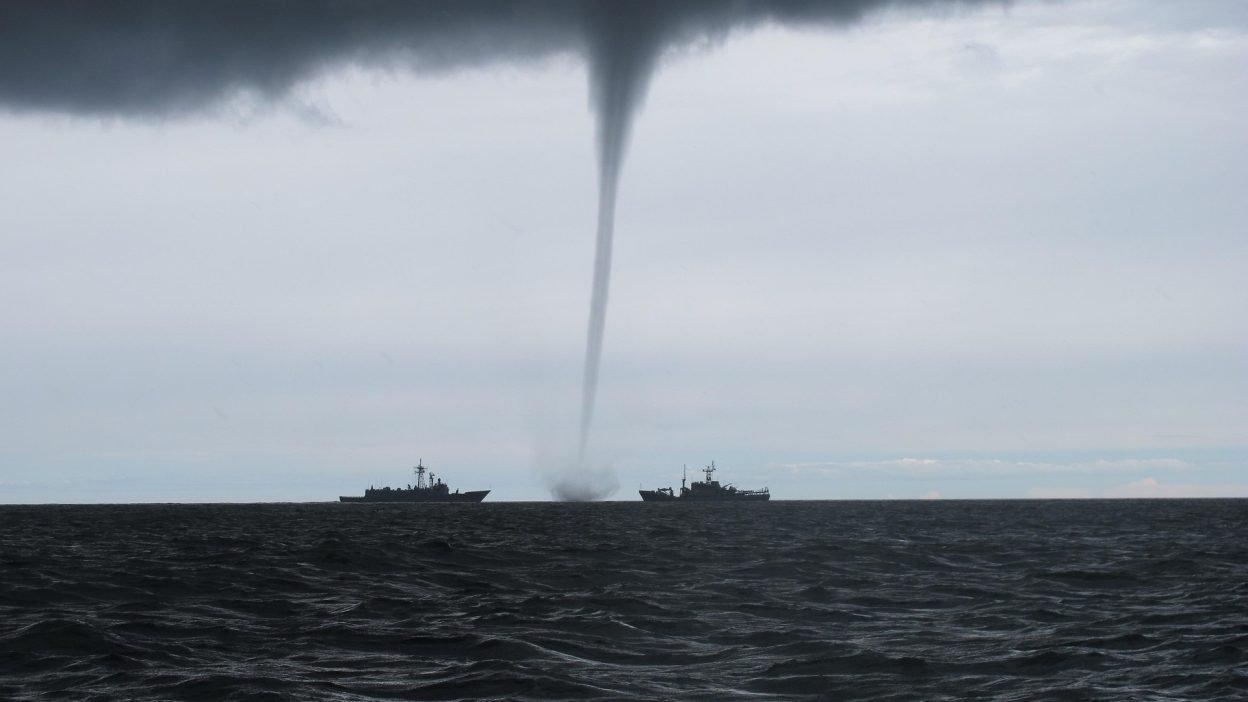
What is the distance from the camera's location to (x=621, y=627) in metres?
23.6

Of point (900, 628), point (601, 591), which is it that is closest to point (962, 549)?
point (601, 591)

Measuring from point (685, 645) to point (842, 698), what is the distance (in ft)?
17.3

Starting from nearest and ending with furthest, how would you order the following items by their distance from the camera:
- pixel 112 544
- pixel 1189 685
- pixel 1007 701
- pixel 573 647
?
pixel 1007 701 → pixel 1189 685 → pixel 573 647 → pixel 112 544

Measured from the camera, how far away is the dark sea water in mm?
17312

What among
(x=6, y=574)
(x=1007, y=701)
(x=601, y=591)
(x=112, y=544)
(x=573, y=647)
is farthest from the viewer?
(x=112, y=544)

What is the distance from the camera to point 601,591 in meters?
30.4

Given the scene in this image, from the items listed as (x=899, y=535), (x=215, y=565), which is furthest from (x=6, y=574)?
(x=899, y=535)

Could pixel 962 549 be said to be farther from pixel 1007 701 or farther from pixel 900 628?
pixel 1007 701

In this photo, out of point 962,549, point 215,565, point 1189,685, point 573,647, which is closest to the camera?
point 1189,685

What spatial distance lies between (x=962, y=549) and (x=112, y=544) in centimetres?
3942

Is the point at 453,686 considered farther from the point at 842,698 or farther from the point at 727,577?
the point at 727,577

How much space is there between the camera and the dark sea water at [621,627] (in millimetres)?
17312

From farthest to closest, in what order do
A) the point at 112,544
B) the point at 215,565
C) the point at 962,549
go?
the point at 112,544 < the point at 962,549 < the point at 215,565

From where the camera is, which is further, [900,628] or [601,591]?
[601,591]
